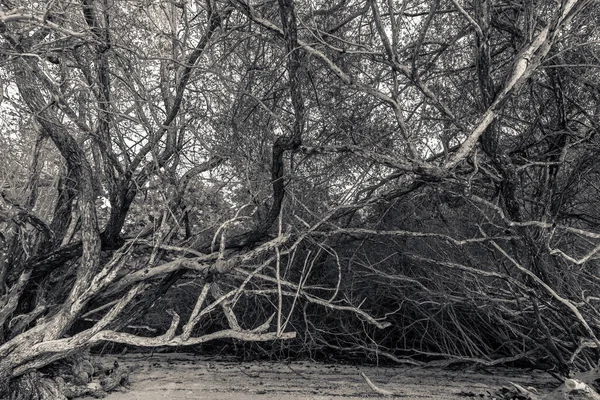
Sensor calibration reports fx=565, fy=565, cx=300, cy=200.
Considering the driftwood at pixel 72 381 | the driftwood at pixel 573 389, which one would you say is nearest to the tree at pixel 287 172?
the driftwood at pixel 72 381

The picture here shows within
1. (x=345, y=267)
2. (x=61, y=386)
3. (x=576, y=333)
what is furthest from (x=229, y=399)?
(x=576, y=333)

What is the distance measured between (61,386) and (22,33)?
9.91ft

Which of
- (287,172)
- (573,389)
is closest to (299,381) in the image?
(287,172)

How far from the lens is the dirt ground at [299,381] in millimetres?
5172

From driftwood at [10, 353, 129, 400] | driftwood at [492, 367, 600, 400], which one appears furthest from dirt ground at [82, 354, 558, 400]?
driftwood at [492, 367, 600, 400]

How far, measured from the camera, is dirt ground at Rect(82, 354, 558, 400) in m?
5.17

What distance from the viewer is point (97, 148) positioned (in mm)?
5902

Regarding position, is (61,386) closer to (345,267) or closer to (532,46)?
(345,267)

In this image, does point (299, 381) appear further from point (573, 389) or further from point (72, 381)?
point (573, 389)

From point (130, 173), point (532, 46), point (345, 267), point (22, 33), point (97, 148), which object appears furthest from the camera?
point (345, 267)

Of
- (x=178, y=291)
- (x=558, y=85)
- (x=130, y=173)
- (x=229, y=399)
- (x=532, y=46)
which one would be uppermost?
(x=558, y=85)

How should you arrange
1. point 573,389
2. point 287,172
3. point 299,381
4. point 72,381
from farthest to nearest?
point 299,381, point 287,172, point 72,381, point 573,389

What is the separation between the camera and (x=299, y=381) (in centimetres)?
586

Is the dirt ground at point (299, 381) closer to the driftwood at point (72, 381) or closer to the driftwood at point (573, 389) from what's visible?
the driftwood at point (72, 381)
